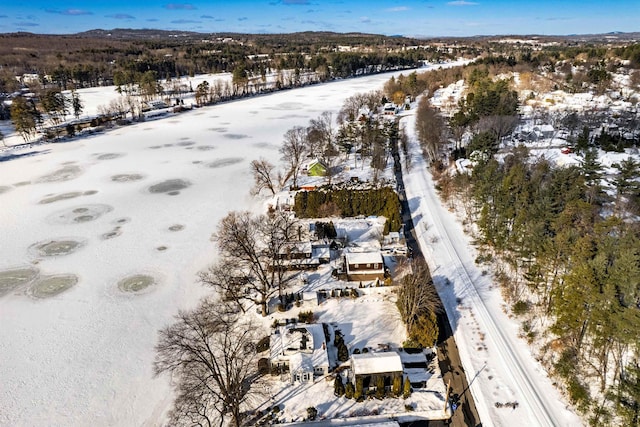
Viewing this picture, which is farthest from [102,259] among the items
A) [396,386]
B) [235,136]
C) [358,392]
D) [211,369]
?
[235,136]

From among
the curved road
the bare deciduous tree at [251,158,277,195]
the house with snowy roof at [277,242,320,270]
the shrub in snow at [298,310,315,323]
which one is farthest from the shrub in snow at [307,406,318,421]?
the bare deciduous tree at [251,158,277,195]

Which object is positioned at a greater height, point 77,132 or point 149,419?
point 77,132

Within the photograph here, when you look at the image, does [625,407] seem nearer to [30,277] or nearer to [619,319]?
[619,319]

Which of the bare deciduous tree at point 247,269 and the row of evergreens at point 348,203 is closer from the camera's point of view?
the bare deciduous tree at point 247,269

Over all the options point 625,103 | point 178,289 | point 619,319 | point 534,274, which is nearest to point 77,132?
point 178,289

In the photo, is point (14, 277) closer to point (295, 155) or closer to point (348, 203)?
point (348, 203)

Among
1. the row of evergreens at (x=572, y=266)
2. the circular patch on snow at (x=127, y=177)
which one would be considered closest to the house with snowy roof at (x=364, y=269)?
the row of evergreens at (x=572, y=266)

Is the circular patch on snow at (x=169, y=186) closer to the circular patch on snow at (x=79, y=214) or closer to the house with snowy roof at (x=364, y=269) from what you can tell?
the circular patch on snow at (x=79, y=214)
